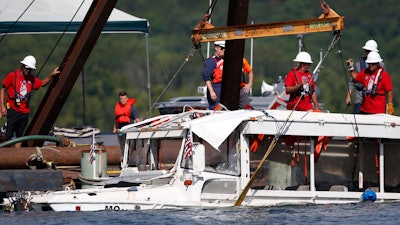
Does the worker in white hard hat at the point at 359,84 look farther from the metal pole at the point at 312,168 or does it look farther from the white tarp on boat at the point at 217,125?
the white tarp on boat at the point at 217,125

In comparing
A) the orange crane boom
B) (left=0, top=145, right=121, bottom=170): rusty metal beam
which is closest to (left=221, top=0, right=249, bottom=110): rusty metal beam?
the orange crane boom

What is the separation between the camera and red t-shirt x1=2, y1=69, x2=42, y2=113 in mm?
22531

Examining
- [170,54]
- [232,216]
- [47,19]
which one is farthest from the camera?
[170,54]

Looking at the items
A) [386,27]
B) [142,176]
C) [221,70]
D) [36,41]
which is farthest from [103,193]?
[386,27]

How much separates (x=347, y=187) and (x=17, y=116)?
6006 mm

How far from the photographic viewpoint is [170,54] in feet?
159

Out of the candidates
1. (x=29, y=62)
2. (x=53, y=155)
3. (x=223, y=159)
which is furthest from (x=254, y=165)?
(x=29, y=62)

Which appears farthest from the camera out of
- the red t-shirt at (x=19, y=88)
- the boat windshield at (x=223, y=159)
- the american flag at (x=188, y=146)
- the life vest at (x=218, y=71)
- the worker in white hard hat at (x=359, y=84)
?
the red t-shirt at (x=19, y=88)

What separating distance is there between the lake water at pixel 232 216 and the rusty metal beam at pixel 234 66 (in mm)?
2700

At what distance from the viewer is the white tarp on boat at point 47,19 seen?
1051 inches

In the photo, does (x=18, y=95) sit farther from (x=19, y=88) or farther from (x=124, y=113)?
(x=124, y=113)

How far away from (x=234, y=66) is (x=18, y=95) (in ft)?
12.7

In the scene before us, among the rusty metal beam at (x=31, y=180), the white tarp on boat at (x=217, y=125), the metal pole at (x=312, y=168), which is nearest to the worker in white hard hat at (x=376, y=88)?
the metal pole at (x=312, y=168)

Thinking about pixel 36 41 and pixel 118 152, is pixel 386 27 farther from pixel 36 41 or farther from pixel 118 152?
pixel 118 152
